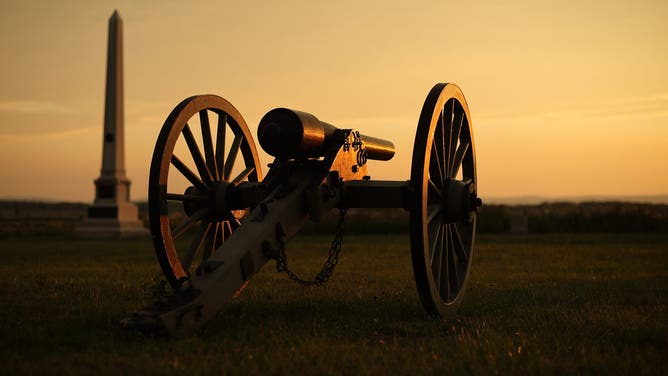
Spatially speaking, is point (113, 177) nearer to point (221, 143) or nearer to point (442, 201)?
point (221, 143)

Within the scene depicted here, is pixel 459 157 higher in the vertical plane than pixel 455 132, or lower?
lower

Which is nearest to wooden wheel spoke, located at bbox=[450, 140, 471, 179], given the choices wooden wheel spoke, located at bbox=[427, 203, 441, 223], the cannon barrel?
wooden wheel spoke, located at bbox=[427, 203, 441, 223]

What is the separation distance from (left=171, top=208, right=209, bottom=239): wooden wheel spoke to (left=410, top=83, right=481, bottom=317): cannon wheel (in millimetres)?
2111

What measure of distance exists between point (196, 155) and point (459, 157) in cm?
249

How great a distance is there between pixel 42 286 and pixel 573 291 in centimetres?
627

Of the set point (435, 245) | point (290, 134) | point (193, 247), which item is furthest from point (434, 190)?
point (193, 247)

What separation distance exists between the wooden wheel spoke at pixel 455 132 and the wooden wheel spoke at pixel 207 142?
223 cm

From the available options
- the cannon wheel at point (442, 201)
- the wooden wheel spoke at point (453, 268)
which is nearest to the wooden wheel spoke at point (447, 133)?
the cannon wheel at point (442, 201)

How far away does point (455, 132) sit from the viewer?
6754 millimetres

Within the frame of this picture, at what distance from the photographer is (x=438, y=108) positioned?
19.0ft

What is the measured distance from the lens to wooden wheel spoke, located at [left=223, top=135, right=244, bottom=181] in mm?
7172

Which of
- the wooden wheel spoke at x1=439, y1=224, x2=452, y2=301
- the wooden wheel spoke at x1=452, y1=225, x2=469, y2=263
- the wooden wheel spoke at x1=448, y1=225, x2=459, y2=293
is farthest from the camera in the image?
the wooden wheel spoke at x1=452, y1=225, x2=469, y2=263

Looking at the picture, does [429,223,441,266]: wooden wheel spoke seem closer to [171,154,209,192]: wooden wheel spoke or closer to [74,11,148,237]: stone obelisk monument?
[171,154,209,192]: wooden wheel spoke

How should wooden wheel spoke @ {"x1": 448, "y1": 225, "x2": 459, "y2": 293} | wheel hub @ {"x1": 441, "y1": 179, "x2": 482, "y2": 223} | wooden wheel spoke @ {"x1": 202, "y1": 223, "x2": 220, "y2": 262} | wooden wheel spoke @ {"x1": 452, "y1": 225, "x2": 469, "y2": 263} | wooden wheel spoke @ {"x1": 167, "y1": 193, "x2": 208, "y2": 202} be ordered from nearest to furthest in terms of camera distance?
1. wheel hub @ {"x1": 441, "y1": 179, "x2": 482, "y2": 223}
2. wooden wheel spoke @ {"x1": 167, "y1": 193, "x2": 208, "y2": 202}
3. wooden wheel spoke @ {"x1": 448, "y1": 225, "x2": 459, "y2": 293}
4. wooden wheel spoke @ {"x1": 452, "y1": 225, "x2": 469, "y2": 263}
5. wooden wheel spoke @ {"x1": 202, "y1": 223, "x2": 220, "y2": 262}
